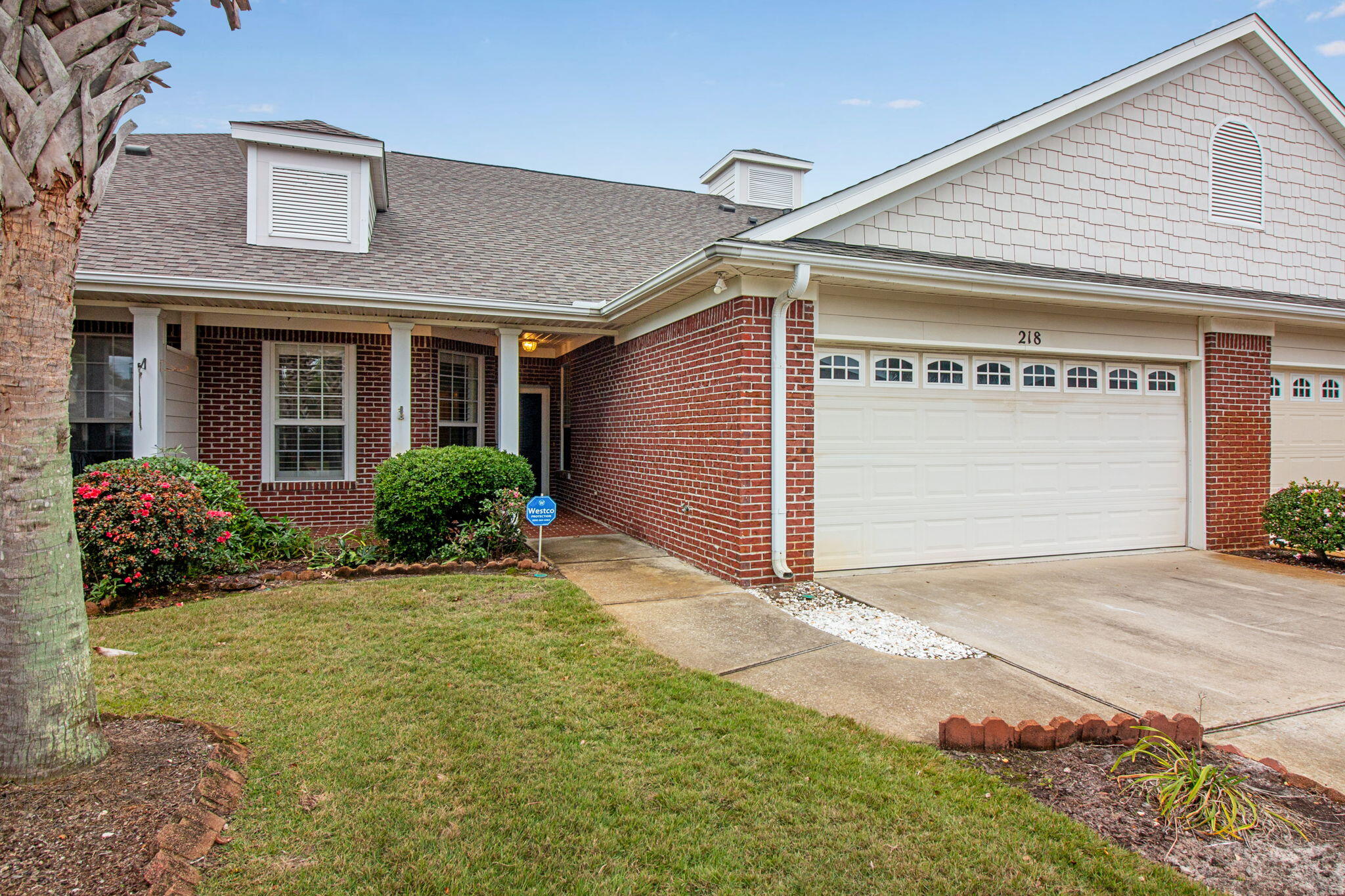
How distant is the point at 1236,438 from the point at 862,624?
270 inches

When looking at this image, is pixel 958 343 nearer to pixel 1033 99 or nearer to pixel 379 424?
pixel 1033 99

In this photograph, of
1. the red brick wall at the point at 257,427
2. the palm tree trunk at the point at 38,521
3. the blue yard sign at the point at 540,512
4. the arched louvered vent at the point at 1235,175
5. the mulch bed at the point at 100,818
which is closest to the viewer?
the mulch bed at the point at 100,818

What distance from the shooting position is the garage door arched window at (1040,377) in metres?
8.20

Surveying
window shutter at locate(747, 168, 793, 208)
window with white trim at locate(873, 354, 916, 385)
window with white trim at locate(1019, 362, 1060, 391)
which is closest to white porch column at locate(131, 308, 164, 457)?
window with white trim at locate(873, 354, 916, 385)

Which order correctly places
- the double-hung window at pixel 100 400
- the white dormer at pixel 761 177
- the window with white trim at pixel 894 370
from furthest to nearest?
the white dormer at pixel 761 177, the double-hung window at pixel 100 400, the window with white trim at pixel 894 370

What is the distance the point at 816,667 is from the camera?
14.8ft

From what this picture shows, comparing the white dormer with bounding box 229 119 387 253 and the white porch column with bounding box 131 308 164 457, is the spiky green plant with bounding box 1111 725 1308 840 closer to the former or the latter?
the white porch column with bounding box 131 308 164 457

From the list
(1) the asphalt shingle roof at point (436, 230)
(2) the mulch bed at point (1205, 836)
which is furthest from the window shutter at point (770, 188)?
(2) the mulch bed at point (1205, 836)

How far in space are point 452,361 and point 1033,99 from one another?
8167 mm

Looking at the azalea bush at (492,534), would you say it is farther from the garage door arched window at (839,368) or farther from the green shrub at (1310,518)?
the green shrub at (1310,518)

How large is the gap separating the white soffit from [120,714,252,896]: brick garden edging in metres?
5.27

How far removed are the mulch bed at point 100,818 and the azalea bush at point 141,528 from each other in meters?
3.26

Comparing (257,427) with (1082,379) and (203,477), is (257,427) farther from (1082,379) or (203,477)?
(1082,379)

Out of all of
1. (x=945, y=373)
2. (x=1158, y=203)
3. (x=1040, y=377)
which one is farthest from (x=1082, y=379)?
(x=1158, y=203)
